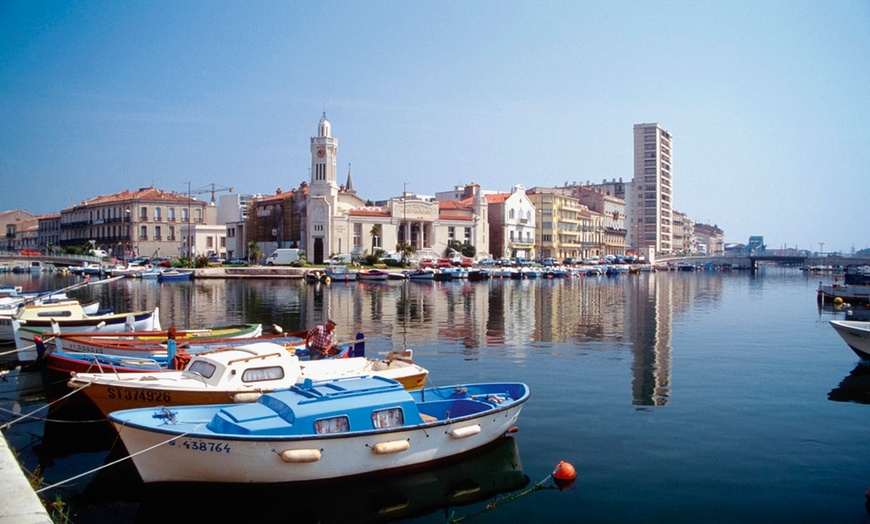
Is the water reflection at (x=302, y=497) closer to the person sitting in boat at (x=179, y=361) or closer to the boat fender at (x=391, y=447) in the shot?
the boat fender at (x=391, y=447)

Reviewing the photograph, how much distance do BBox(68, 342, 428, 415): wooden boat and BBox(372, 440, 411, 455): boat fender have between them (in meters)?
3.69

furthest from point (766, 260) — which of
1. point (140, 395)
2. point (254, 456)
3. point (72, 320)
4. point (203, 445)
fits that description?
point (203, 445)

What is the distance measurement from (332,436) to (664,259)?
463ft

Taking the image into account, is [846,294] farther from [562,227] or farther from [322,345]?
[562,227]

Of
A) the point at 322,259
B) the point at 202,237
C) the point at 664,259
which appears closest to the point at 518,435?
the point at 322,259

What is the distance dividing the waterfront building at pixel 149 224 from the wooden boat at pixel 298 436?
93.6 m

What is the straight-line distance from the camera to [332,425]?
11664mm

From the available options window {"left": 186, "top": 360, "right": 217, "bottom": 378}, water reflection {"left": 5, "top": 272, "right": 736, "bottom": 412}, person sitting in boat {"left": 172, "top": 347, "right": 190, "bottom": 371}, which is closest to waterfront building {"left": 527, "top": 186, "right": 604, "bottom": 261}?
water reflection {"left": 5, "top": 272, "right": 736, "bottom": 412}

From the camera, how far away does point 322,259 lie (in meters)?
92.3

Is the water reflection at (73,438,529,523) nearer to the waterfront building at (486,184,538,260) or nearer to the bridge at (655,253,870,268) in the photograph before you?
the waterfront building at (486,184,538,260)

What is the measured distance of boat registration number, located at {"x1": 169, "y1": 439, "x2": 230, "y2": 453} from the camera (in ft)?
35.7

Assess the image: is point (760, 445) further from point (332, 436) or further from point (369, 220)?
point (369, 220)

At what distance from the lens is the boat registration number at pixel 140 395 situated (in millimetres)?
13703

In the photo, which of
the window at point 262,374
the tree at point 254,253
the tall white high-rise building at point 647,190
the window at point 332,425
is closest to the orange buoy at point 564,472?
the window at point 332,425
